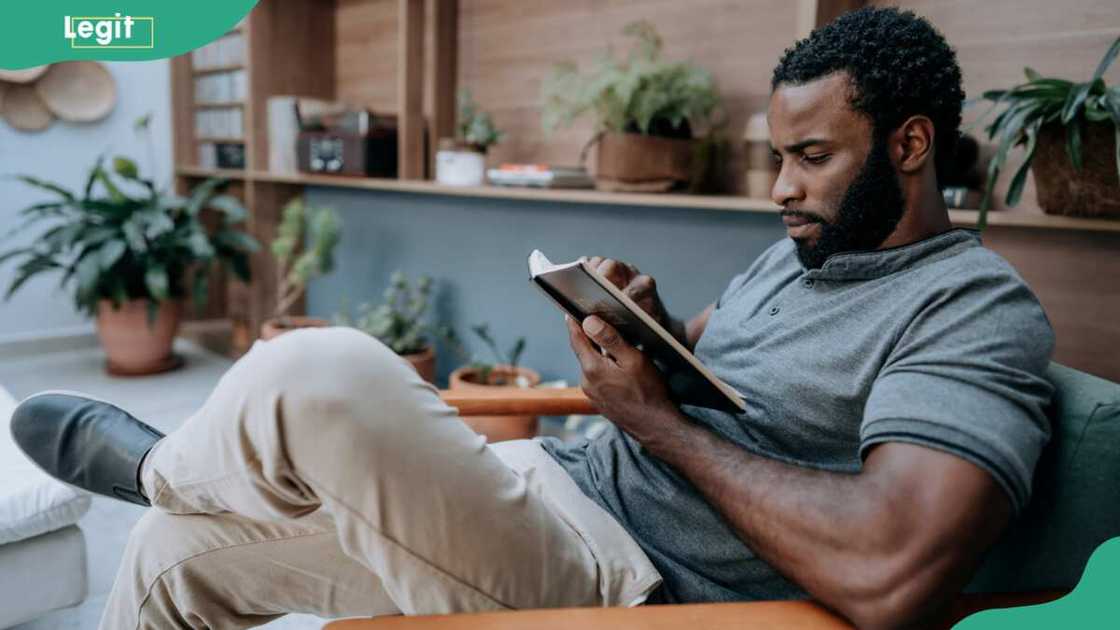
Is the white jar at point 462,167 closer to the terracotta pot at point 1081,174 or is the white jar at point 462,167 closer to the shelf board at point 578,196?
the shelf board at point 578,196

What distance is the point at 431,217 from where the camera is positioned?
3.01 metres

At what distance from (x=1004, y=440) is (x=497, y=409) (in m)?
0.76

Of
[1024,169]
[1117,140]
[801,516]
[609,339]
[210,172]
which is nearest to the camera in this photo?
[801,516]

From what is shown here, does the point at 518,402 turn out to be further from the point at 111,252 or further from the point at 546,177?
the point at 111,252

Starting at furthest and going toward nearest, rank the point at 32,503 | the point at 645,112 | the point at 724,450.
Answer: the point at 645,112, the point at 32,503, the point at 724,450

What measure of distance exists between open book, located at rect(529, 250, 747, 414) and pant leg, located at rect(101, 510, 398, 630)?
0.44 m

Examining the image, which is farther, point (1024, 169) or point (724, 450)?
point (1024, 169)

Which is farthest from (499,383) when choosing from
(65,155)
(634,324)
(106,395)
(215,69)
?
(65,155)

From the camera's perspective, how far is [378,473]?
80cm

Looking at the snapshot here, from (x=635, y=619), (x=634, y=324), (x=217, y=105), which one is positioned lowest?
(x=635, y=619)

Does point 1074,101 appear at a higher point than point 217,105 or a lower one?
lower

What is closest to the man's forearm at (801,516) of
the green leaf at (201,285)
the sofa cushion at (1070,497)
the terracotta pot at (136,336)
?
the sofa cushion at (1070,497)

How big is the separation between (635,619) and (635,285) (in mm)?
676

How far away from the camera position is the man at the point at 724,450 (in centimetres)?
79
